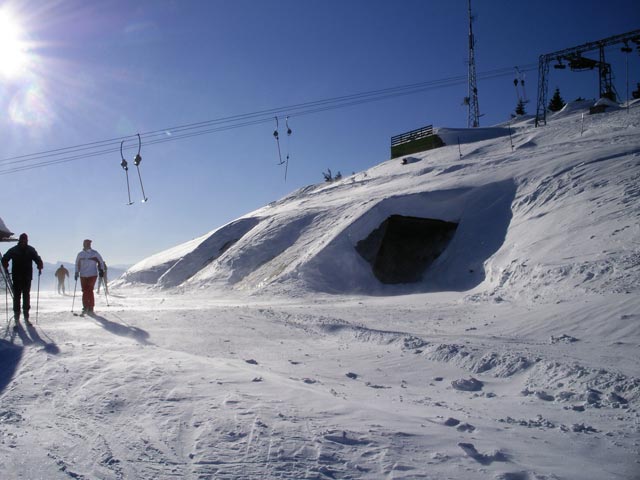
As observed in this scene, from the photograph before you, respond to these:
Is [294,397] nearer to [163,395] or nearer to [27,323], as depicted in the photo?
[163,395]

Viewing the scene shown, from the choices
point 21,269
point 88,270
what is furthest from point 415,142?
point 21,269

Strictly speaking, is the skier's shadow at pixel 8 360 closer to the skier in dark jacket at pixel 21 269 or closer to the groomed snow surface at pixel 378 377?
the groomed snow surface at pixel 378 377

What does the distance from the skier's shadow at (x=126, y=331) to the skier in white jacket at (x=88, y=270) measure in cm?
124

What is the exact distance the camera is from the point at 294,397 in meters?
4.20

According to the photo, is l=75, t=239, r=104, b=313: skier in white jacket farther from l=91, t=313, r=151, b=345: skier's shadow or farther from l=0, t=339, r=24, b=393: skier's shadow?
l=0, t=339, r=24, b=393: skier's shadow

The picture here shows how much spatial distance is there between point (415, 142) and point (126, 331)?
33.3 m

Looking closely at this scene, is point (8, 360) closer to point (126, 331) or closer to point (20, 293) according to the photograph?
point (126, 331)

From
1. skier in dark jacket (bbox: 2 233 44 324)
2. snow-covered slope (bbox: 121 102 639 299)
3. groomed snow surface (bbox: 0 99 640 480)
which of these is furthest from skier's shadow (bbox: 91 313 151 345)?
snow-covered slope (bbox: 121 102 639 299)

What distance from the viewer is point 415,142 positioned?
37.7 m

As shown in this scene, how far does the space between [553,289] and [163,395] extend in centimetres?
808

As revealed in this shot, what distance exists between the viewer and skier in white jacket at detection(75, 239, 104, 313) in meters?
9.89

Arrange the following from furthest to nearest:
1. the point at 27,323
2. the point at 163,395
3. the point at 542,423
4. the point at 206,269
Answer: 1. the point at 206,269
2. the point at 27,323
3. the point at 163,395
4. the point at 542,423

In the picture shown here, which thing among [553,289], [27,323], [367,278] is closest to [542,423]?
[553,289]

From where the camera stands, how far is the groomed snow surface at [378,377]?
3121 mm
